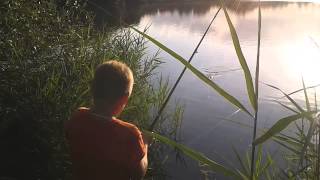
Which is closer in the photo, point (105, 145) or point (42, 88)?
point (105, 145)

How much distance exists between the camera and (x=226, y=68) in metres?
13.0

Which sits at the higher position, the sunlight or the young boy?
the young boy

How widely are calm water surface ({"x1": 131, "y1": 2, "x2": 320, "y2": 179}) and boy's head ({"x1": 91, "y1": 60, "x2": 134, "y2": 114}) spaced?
508 mm

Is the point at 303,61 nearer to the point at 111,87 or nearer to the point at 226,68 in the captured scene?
the point at 226,68

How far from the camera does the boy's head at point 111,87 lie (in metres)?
1.89

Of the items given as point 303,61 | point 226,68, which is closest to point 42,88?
point 226,68

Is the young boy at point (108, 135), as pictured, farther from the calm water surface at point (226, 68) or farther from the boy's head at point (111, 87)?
the calm water surface at point (226, 68)

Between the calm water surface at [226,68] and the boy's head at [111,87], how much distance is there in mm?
508

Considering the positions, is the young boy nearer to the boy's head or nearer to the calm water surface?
the boy's head

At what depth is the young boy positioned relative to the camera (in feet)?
6.11

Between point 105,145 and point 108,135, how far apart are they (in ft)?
0.16

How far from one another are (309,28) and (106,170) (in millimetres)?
20584

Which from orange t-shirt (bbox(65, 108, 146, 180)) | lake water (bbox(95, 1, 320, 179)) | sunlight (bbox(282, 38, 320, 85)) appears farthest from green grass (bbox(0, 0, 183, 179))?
sunlight (bbox(282, 38, 320, 85))

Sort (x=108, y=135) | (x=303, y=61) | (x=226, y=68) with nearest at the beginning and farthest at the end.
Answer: (x=108, y=135) → (x=226, y=68) → (x=303, y=61)
